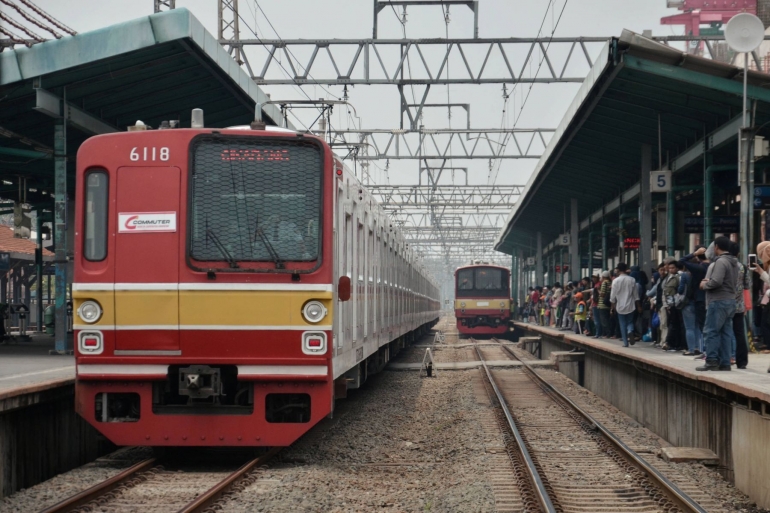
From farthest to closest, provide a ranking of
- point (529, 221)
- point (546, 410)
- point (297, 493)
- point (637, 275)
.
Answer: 1. point (529, 221)
2. point (637, 275)
3. point (546, 410)
4. point (297, 493)

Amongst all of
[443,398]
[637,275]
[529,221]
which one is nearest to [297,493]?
[443,398]

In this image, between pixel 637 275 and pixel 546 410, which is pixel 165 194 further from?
pixel 637 275

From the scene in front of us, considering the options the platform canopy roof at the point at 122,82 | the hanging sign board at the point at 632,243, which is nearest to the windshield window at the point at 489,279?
the hanging sign board at the point at 632,243

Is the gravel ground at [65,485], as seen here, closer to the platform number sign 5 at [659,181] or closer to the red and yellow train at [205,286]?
the red and yellow train at [205,286]

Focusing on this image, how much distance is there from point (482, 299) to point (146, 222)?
2935cm

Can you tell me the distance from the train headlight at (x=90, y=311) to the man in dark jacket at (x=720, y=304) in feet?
19.8

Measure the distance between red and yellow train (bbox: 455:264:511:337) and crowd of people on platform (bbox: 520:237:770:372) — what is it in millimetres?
11460

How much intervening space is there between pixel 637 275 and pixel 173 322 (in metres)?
11.5

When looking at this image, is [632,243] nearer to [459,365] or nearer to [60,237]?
[459,365]

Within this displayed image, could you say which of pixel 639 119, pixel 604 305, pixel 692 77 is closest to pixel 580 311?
pixel 604 305

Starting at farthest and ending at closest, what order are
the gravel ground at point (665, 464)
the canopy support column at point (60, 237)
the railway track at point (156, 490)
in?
1. the canopy support column at point (60, 237)
2. the gravel ground at point (665, 464)
3. the railway track at point (156, 490)

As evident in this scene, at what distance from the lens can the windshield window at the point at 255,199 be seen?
26.2ft

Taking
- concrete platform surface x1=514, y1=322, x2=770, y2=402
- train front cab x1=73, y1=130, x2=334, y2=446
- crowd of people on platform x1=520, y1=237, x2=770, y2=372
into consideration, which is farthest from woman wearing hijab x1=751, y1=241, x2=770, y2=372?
train front cab x1=73, y1=130, x2=334, y2=446

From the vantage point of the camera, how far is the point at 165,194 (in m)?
8.02
